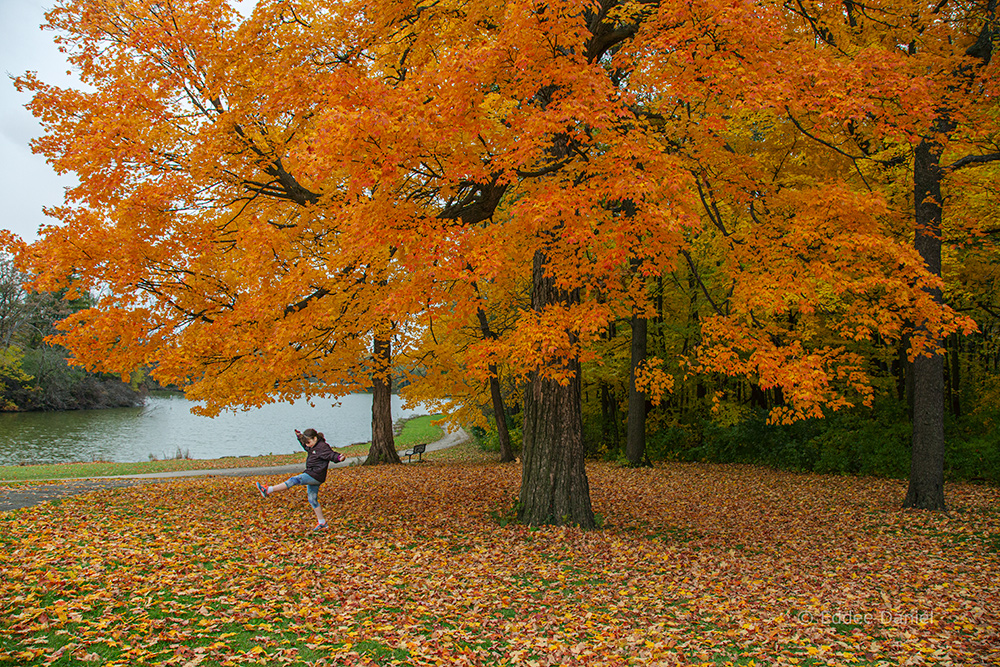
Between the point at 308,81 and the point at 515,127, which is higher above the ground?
the point at 308,81

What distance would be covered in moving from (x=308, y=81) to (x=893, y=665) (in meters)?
8.56

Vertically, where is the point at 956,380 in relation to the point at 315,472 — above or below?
above

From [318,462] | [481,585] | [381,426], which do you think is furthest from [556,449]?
[381,426]

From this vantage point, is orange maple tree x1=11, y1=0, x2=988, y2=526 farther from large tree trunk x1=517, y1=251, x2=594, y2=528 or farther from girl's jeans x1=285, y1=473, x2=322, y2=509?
girl's jeans x1=285, y1=473, x2=322, y2=509

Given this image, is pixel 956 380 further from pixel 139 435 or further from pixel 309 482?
pixel 139 435

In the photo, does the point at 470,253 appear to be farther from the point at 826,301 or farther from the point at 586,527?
the point at 826,301

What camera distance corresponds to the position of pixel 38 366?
38375 millimetres

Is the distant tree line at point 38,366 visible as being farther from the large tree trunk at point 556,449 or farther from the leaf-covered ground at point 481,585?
the large tree trunk at point 556,449

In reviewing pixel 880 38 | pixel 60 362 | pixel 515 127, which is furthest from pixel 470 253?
pixel 60 362

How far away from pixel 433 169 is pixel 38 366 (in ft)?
142

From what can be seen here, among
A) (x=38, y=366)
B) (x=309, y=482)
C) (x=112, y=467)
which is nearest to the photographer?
(x=309, y=482)

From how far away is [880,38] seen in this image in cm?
988

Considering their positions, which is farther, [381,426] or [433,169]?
[381,426]

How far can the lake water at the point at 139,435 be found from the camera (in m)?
25.6
